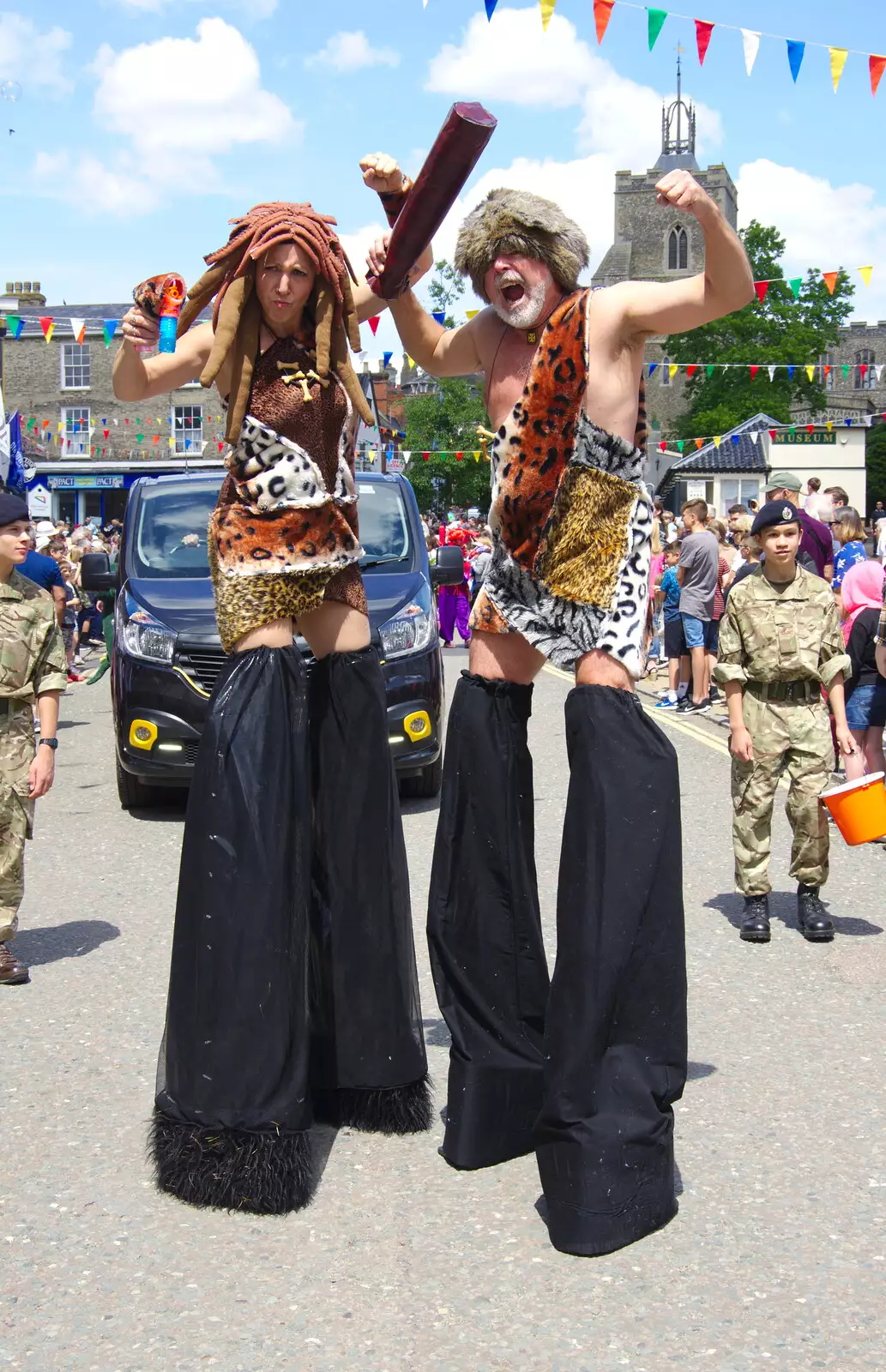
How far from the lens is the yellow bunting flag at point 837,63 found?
11680mm

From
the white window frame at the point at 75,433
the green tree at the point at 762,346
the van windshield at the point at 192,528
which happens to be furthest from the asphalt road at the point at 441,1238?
the green tree at the point at 762,346

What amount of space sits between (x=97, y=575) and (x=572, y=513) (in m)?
6.56

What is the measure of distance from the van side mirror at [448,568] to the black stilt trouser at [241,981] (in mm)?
6210

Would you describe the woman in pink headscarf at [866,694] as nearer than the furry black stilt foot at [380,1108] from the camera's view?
No

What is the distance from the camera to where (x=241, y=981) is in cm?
346

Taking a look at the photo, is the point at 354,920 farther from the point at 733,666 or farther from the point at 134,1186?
the point at 733,666

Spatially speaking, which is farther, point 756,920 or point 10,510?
point 756,920

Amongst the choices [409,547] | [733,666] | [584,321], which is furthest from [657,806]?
[409,547]

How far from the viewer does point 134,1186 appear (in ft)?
11.7

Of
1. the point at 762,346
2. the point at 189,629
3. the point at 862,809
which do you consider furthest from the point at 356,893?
the point at 762,346

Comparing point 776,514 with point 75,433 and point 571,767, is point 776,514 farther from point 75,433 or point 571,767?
point 75,433

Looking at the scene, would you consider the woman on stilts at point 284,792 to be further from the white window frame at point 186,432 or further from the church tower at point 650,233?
the church tower at point 650,233

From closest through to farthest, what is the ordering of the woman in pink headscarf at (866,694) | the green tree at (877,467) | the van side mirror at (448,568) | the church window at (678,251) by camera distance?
the woman in pink headscarf at (866,694)
the van side mirror at (448,568)
the green tree at (877,467)
the church window at (678,251)

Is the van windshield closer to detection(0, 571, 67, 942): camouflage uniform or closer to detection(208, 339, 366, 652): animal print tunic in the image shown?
detection(0, 571, 67, 942): camouflage uniform
